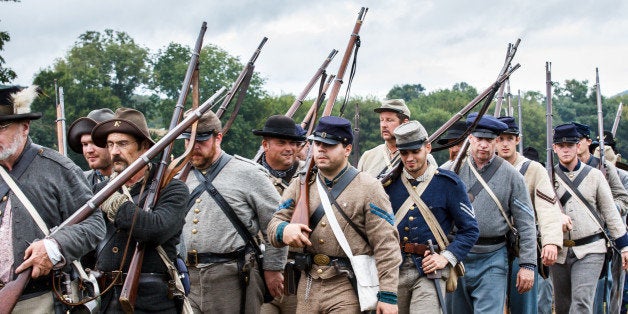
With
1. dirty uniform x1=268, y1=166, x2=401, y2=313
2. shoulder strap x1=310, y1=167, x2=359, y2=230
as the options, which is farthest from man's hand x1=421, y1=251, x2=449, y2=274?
shoulder strap x1=310, y1=167, x2=359, y2=230

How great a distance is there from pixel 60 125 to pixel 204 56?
250 ft

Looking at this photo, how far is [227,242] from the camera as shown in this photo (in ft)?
25.5

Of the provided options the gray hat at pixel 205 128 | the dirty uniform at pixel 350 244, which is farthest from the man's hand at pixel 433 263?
the gray hat at pixel 205 128

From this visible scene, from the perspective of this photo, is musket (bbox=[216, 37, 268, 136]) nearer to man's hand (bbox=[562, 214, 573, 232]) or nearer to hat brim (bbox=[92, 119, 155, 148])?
hat brim (bbox=[92, 119, 155, 148])

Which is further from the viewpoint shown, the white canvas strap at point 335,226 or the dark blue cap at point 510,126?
the dark blue cap at point 510,126

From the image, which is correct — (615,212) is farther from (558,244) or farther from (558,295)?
(558,244)

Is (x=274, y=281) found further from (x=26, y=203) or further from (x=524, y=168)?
(x=524, y=168)

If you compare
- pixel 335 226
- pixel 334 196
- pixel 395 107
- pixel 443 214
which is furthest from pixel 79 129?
pixel 395 107

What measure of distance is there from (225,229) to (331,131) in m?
1.51

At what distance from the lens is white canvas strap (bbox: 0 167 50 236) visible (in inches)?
237

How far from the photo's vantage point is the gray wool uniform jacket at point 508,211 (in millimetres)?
8953

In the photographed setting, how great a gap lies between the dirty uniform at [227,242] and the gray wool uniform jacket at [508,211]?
84.1 inches

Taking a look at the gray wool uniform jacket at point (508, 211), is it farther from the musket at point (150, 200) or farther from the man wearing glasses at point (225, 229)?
the musket at point (150, 200)

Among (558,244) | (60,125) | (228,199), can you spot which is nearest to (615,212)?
(558,244)
